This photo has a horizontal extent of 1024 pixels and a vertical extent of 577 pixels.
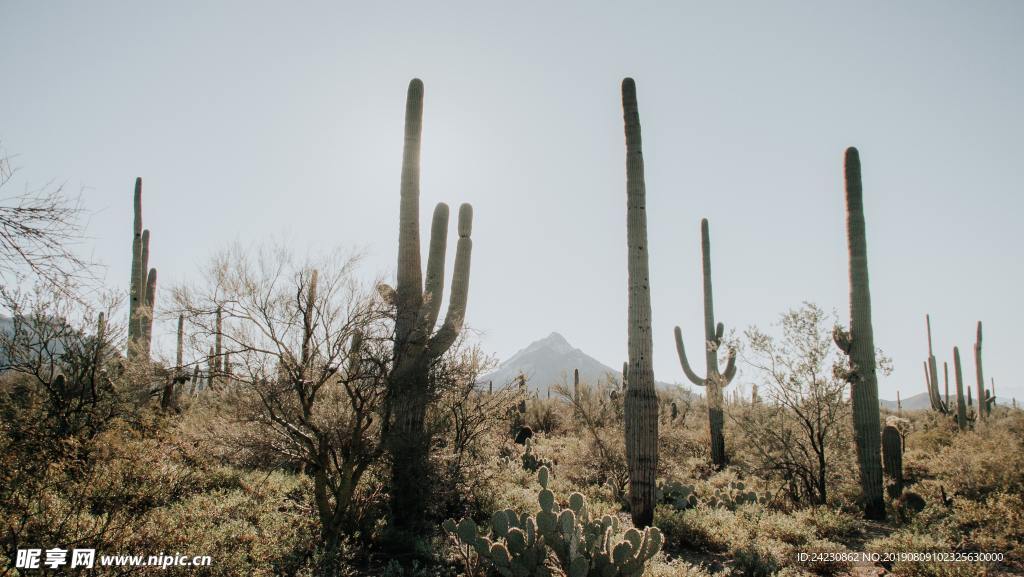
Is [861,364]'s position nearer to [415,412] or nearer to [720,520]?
[720,520]

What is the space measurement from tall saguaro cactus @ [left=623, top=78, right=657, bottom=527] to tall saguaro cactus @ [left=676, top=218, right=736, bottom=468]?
17.6ft

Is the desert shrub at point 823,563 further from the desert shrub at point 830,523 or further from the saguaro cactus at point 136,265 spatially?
the saguaro cactus at point 136,265

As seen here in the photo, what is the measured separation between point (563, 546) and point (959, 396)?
23.0m

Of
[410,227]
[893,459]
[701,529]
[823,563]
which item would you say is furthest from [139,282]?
[893,459]

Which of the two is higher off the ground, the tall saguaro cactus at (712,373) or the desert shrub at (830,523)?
the tall saguaro cactus at (712,373)

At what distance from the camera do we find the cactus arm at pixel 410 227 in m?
7.86

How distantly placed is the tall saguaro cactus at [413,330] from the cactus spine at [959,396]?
1985 cm

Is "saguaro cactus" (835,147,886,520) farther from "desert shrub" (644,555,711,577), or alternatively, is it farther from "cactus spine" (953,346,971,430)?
"cactus spine" (953,346,971,430)

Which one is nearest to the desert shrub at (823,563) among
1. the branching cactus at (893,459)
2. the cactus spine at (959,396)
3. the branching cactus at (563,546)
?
the branching cactus at (563,546)

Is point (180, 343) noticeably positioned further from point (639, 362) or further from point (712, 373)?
point (712, 373)

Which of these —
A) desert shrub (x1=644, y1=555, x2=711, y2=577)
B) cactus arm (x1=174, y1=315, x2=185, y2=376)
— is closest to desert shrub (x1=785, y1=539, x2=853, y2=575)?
desert shrub (x1=644, y1=555, x2=711, y2=577)

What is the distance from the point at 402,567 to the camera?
20.0ft

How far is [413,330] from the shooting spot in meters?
7.80

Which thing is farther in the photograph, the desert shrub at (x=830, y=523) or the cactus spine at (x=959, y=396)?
the cactus spine at (x=959, y=396)
